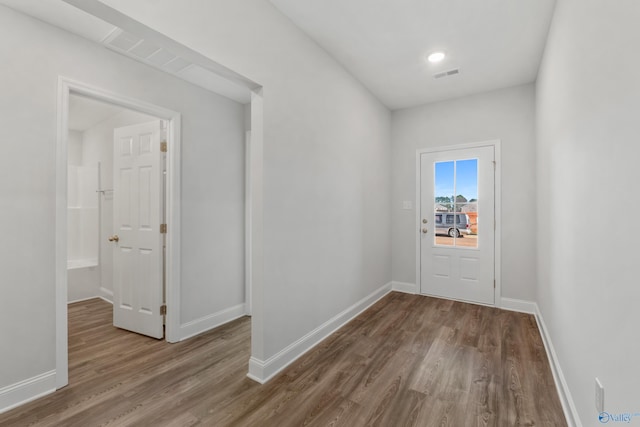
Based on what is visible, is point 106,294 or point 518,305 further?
point 106,294

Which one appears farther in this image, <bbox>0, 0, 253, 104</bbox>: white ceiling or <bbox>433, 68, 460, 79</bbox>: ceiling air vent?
<bbox>433, 68, 460, 79</bbox>: ceiling air vent

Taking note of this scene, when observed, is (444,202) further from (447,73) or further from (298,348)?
(298,348)

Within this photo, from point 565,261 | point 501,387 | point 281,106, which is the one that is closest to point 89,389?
point 281,106

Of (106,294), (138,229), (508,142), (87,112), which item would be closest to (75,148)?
(87,112)

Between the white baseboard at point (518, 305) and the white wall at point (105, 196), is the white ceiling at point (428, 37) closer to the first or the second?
the white baseboard at point (518, 305)

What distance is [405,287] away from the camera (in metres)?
4.36

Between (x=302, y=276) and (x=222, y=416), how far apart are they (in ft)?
3.71

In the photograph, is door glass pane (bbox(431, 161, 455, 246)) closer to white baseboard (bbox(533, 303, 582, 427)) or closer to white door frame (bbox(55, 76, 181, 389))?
white baseboard (bbox(533, 303, 582, 427))

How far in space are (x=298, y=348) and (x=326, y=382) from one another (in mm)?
431

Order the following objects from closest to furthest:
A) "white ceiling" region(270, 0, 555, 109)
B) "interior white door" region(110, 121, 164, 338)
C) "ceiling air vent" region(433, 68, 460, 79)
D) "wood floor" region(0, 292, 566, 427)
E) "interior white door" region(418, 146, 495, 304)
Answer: "wood floor" region(0, 292, 566, 427) → "white ceiling" region(270, 0, 555, 109) → "interior white door" region(110, 121, 164, 338) → "ceiling air vent" region(433, 68, 460, 79) → "interior white door" region(418, 146, 495, 304)

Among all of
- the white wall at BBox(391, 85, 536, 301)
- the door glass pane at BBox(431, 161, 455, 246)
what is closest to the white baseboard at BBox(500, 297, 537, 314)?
the white wall at BBox(391, 85, 536, 301)

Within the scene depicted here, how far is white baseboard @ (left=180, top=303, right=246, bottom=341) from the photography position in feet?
9.57

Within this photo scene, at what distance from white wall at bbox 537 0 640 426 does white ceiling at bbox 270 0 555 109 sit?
0.43 metres

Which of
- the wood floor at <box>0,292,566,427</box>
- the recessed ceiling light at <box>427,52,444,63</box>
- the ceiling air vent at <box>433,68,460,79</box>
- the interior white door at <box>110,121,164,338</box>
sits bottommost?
the wood floor at <box>0,292,566,427</box>
